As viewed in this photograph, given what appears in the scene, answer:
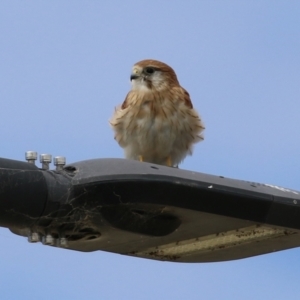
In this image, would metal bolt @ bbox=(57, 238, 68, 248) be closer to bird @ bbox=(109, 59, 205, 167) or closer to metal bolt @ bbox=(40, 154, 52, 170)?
metal bolt @ bbox=(40, 154, 52, 170)

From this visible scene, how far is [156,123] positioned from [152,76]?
0.64 m

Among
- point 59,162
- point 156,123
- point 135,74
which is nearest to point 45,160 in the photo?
point 59,162

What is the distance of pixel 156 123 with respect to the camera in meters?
8.82

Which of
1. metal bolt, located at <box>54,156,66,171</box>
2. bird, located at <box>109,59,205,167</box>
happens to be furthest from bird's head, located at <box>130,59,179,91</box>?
metal bolt, located at <box>54,156,66,171</box>

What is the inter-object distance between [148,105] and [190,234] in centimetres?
447

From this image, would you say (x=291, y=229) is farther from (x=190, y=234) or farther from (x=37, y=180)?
(x=37, y=180)

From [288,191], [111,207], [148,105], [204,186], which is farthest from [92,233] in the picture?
[148,105]

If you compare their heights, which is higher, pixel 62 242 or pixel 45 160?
pixel 45 160

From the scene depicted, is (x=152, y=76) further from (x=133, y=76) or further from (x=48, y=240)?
(x=48, y=240)

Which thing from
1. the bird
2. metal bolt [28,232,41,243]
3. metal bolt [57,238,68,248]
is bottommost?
metal bolt [28,232,41,243]

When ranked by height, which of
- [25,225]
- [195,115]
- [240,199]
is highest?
[195,115]

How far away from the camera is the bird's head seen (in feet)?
30.0

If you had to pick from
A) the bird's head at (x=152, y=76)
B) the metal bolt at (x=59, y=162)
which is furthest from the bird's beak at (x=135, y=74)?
the metal bolt at (x=59, y=162)

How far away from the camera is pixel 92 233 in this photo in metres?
4.21
